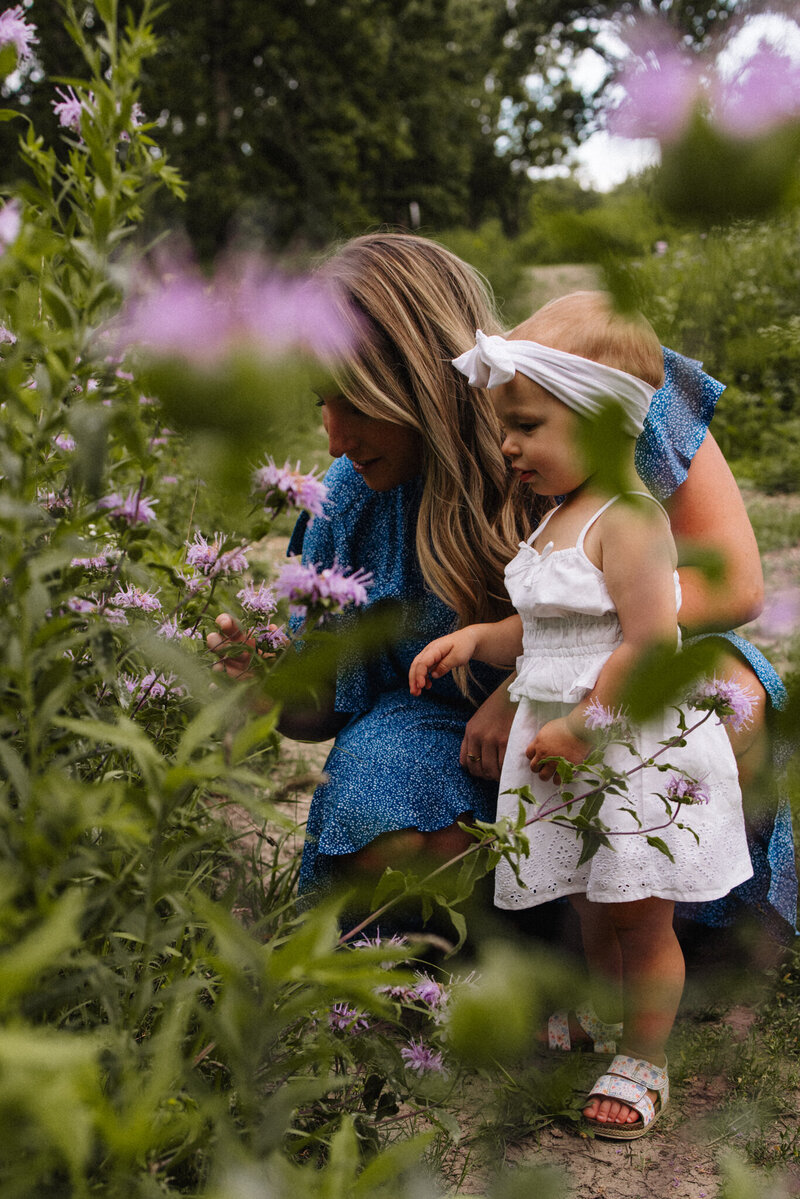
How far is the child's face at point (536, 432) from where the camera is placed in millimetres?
1258

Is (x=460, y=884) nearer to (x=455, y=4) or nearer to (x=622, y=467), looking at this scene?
(x=622, y=467)

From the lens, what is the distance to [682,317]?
9.0 inches

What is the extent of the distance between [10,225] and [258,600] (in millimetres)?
456

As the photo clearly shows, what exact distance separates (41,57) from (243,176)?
312 cm

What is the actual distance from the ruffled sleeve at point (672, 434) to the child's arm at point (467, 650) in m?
0.29

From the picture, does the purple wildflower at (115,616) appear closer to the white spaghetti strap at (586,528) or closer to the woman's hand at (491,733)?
the white spaghetti strap at (586,528)

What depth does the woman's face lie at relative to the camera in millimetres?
1493

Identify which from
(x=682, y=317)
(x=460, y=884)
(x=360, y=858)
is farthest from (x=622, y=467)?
(x=360, y=858)

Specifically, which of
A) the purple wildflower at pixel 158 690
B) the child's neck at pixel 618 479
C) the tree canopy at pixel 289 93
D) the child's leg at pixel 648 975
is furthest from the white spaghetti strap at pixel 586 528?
the tree canopy at pixel 289 93

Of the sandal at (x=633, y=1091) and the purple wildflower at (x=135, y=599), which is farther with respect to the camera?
the sandal at (x=633, y=1091)

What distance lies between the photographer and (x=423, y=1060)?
105cm

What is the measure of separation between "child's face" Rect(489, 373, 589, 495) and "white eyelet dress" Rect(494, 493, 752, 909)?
10 centimetres

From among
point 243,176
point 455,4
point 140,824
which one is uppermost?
point 455,4

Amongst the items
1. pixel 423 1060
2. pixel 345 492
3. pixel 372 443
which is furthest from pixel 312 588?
pixel 345 492
